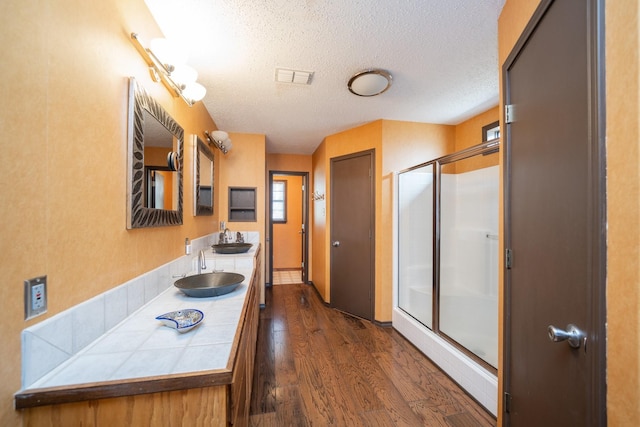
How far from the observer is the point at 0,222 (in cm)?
63

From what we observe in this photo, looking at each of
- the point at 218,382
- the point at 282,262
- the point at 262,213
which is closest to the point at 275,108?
the point at 262,213

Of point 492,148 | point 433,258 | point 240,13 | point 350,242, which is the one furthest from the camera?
point 350,242

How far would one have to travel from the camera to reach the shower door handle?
2.48ft

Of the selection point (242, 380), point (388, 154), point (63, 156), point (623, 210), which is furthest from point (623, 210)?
point (388, 154)

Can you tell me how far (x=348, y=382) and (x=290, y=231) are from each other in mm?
3971

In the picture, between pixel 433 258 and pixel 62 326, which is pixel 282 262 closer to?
pixel 433 258

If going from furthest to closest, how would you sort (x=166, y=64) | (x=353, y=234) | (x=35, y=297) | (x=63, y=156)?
(x=353, y=234)
(x=166, y=64)
(x=63, y=156)
(x=35, y=297)

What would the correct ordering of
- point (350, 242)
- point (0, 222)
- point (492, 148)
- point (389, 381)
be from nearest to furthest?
point (0, 222) → point (492, 148) → point (389, 381) → point (350, 242)

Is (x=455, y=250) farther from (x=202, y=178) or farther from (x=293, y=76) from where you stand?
(x=202, y=178)

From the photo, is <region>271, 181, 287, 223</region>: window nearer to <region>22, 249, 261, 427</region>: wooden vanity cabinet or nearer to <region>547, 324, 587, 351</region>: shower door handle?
<region>22, 249, 261, 427</region>: wooden vanity cabinet

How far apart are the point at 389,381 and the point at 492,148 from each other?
1.88m

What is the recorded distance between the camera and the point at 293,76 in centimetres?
205

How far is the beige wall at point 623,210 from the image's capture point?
1.89ft

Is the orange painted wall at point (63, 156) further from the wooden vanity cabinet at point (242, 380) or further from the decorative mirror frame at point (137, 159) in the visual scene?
the wooden vanity cabinet at point (242, 380)
